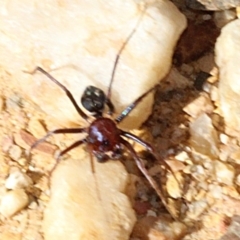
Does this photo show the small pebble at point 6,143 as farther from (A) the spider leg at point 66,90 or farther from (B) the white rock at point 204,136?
(B) the white rock at point 204,136

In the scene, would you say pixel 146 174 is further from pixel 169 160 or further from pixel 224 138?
pixel 224 138

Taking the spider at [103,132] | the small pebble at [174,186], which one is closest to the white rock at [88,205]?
the spider at [103,132]

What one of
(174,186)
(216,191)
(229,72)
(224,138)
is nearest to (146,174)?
(174,186)

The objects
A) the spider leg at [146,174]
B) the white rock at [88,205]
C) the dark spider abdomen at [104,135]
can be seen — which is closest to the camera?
the white rock at [88,205]

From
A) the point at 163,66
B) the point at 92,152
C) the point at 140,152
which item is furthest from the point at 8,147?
the point at 163,66

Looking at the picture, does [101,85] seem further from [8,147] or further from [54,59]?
[8,147]
